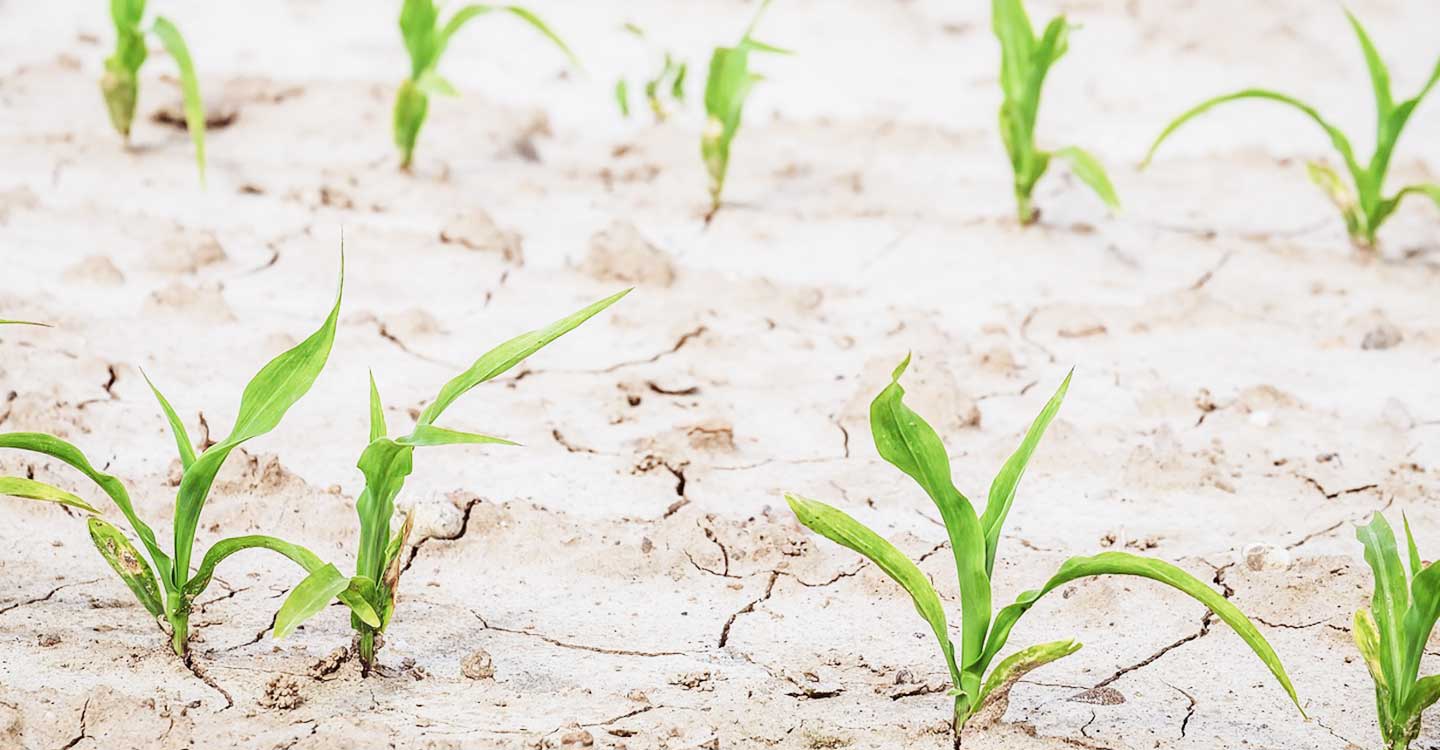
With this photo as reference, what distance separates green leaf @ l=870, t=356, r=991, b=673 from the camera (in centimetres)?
176

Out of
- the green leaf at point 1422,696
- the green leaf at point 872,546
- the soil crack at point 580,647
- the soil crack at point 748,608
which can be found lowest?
the soil crack at point 580,647

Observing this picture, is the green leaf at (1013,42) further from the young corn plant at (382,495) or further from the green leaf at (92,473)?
the green leaf at (92,473)

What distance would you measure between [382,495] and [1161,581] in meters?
0.93

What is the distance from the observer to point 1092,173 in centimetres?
327

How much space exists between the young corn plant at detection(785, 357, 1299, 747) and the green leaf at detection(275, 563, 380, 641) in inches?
20.8

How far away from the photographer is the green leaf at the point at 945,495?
1.76 metres

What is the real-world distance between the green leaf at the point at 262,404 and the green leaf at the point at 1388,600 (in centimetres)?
129

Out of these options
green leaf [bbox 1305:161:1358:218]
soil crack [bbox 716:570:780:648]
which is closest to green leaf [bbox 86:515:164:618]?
soil crack [bbox 716:570:780:648]

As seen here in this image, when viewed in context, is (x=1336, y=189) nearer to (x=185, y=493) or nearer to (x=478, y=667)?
(x=478, y=667)

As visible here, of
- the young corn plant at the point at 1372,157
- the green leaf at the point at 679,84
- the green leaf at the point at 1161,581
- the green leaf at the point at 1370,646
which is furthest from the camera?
the green leaf at the point at 679,84

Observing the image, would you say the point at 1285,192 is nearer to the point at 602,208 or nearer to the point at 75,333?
the point at 602,208

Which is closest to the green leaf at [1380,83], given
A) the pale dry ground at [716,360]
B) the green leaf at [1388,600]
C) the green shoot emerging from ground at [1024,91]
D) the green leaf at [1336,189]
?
the green leaf at [1336,189]

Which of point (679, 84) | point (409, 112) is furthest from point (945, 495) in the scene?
point (679, 84)

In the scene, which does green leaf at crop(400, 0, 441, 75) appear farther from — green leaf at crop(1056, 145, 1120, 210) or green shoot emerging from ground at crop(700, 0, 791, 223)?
green leaf at crop(1056, 145, 1120, 210)
